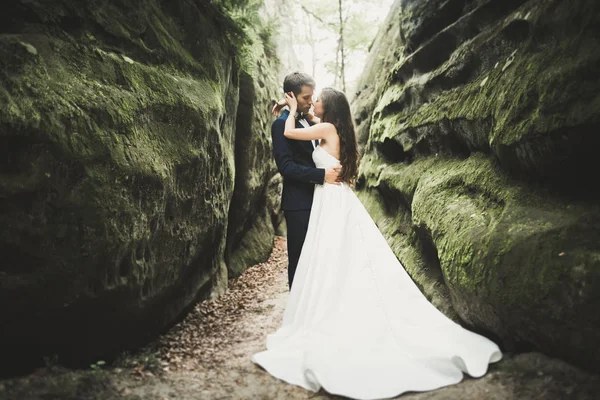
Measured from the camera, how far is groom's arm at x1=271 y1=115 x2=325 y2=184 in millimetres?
5033

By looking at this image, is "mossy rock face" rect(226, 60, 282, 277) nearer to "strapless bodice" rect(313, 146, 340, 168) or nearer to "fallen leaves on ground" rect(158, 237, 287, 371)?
"fallen leaves on ground" rect(158, 237, 287, 371)

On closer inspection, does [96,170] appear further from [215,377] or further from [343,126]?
[343,126]

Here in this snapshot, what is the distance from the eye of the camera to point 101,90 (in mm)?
3691

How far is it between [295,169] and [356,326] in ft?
7.11

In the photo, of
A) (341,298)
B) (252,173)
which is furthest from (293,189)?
(252,173)

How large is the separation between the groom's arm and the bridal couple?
0.01m

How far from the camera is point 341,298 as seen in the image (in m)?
4.38

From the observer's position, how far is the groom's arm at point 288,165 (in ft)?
16.5

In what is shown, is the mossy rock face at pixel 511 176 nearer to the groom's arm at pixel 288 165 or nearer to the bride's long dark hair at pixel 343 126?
the bride's long dark hair at pixel 343 126

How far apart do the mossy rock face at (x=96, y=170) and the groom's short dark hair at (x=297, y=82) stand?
3.90ft

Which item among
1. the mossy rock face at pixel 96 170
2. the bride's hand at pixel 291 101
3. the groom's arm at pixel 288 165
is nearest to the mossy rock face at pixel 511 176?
the groom's arm at pixel 288 165

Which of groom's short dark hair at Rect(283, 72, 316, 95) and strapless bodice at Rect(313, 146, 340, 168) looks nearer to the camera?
strapless bodice at Rect(313, 146, 340, 168)

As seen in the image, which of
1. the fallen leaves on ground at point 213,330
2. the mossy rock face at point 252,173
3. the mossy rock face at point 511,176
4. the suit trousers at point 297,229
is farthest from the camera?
the mossy rock face at point 252,173

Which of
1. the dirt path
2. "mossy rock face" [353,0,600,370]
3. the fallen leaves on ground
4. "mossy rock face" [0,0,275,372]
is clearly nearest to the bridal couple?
the dirt path
